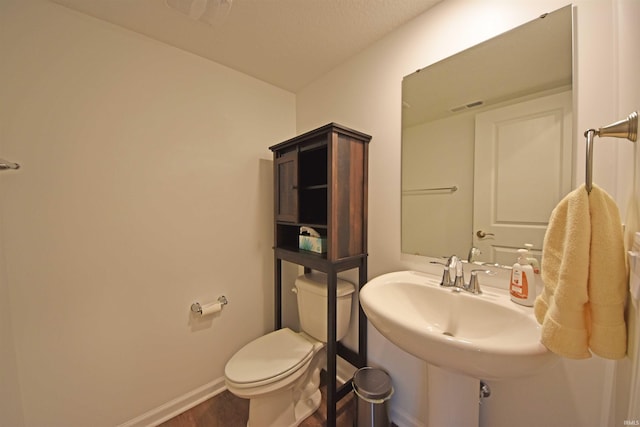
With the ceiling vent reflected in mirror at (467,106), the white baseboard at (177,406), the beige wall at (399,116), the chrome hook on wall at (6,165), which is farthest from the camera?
the white baseboard at (177,406)

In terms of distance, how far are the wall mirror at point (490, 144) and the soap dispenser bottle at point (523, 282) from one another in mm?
76

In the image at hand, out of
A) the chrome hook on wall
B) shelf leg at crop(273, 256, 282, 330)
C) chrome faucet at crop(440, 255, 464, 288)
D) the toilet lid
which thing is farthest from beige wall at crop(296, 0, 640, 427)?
the chrome hook on wall

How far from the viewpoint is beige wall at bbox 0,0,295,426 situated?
1.01m

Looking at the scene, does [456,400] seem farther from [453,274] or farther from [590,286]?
[590,286]

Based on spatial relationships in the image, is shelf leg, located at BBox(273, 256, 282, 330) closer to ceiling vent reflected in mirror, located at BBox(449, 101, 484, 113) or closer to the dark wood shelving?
the dark wood shelving

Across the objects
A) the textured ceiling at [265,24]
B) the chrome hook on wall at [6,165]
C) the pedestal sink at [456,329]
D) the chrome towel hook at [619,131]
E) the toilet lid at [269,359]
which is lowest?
the toilet lid at [269,359]

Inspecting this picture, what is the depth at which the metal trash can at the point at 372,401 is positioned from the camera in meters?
1.12

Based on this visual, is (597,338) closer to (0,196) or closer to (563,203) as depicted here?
(563,203)

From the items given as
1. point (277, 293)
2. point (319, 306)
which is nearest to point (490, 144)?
point (319, 306)

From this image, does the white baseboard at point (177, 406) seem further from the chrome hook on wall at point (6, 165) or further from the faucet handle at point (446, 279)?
the faucet handle at point (446, 279)

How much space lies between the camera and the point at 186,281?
1.42 m

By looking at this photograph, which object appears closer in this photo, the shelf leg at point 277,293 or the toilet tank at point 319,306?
the toilet tank at point 319,306

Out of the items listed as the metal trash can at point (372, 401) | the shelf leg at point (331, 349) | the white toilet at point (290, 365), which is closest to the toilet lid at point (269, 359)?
the white toilet at point (290, 365)

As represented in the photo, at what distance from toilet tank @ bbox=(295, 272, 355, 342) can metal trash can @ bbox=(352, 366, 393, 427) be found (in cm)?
26
